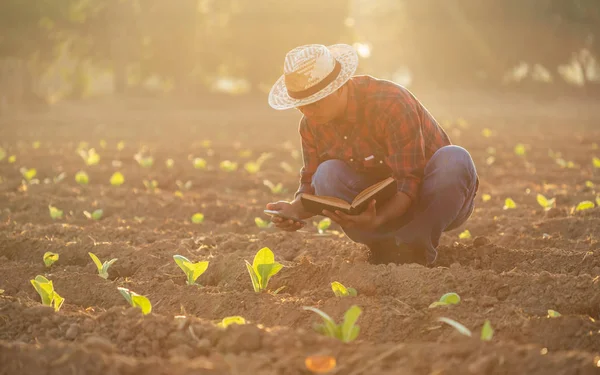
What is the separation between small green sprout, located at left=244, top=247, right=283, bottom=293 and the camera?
3891 mm

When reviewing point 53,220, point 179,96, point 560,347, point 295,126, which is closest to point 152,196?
point 53,220

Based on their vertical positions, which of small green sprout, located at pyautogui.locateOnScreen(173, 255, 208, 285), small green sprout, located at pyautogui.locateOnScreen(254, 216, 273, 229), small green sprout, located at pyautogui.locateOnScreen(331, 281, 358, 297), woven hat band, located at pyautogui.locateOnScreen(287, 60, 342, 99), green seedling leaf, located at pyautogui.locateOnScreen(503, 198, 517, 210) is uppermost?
woven hat band, located at pyautogui.locateOnScreen(287, 60, 342, 99)

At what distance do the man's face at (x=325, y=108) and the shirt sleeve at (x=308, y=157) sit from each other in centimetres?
39

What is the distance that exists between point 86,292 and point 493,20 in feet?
103

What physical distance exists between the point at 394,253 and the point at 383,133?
855mm

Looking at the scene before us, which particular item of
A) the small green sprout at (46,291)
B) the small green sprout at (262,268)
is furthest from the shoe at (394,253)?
the small green sprout at (46,291)

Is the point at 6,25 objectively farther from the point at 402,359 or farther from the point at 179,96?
the point at 402,359

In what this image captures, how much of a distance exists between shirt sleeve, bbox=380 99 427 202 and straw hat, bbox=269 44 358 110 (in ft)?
1.10

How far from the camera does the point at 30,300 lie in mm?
3863

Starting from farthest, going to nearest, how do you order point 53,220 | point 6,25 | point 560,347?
point 6,25 → point 53,220 → point 560,347

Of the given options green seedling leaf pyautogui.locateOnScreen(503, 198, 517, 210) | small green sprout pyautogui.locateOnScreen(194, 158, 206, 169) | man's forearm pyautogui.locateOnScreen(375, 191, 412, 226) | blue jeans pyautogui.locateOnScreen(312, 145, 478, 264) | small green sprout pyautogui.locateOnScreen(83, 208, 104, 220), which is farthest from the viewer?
small green sprout pyautogui.locateOnScreen(194, 158, 206, 169)

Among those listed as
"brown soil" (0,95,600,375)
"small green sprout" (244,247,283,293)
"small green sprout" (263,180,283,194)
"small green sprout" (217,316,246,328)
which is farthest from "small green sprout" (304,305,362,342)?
"small green sprout" (263,180,283,194)

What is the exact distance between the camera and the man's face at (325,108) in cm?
391

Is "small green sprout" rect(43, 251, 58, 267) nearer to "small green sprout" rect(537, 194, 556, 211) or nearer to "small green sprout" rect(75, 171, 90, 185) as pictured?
"small green sprout" rect(75, 171, 90, 185)
